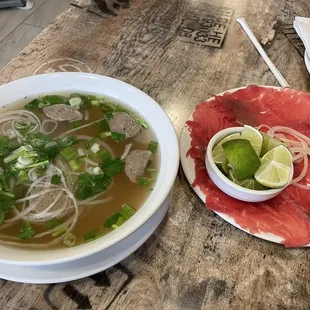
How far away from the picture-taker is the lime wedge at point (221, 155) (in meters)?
0.89

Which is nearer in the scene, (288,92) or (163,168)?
(163,168)

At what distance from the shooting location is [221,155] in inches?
35.6

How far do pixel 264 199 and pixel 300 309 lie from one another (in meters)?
0.22

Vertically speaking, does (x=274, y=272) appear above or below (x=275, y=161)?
below

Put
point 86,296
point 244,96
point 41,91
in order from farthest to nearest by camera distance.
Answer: point 244,96
point 41,91
point 86,296

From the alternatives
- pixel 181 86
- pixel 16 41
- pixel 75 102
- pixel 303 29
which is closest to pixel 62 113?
pixel 75 102

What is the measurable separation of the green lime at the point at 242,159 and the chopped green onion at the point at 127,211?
0.22 meters

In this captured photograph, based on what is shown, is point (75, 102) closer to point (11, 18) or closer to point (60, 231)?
point (60, 231)

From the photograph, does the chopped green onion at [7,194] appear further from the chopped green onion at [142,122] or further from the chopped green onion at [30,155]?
the chopped green onion at [142,122]

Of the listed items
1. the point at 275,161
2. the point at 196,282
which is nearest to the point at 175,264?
the point at 196,282

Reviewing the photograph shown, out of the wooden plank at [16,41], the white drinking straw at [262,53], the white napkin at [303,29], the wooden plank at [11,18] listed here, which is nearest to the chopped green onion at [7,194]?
the white drinking straw at [262,53]

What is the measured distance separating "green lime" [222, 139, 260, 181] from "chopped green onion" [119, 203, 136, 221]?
0.74 feet

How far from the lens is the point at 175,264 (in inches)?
32.1

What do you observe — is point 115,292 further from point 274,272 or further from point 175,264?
point 274,272
